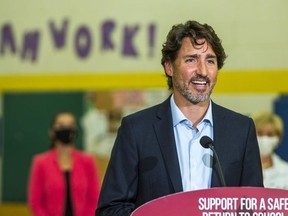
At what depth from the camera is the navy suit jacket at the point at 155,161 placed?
2340mm

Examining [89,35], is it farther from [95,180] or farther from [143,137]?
[143,137]

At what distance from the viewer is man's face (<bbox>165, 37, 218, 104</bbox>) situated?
7.79 feet

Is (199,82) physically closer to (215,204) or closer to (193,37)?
(193,37)

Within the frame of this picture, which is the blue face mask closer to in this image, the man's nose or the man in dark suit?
the man in dark suit

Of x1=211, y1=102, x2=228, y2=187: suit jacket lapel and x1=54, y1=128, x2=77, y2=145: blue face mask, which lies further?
x1=54, y1=128, x2=77, y2=145: blue face mask

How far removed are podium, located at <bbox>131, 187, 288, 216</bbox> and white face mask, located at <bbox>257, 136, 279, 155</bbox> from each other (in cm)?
235

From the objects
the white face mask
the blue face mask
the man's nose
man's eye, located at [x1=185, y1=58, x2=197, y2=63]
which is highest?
man's eye, located at [x1=185, y1=58, x2=197, y2=63]

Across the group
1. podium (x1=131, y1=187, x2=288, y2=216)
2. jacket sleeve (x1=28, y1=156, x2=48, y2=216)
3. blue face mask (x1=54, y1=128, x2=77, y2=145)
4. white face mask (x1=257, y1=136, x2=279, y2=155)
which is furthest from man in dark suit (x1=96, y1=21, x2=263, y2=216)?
blue face mask (x1=54, y1=128, x2=77, y2=145)

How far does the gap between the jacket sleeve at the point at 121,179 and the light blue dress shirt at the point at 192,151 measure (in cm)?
15

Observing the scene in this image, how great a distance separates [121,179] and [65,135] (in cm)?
308

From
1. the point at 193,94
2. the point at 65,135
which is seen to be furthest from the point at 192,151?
the point at 65,135

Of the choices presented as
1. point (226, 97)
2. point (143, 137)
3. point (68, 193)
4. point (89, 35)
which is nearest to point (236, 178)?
point (143, 137)

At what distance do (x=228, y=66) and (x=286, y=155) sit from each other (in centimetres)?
96

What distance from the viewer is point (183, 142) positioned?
8.02 ft
